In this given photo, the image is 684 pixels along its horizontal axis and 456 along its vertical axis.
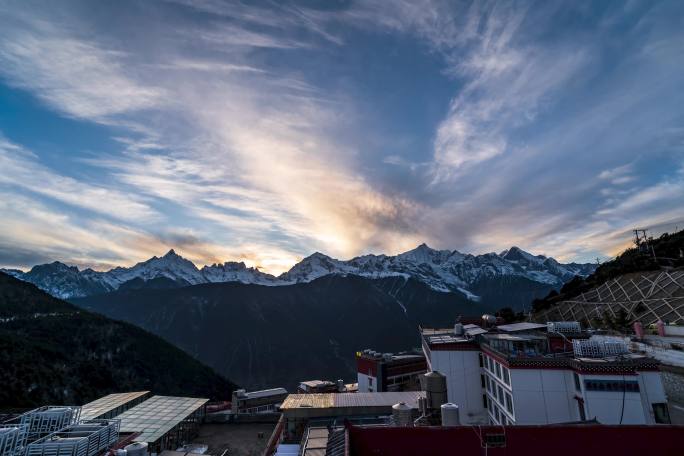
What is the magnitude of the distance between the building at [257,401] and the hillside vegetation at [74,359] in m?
32.0

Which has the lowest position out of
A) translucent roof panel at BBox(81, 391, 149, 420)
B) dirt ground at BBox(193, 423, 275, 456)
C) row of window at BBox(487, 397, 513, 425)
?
dirt ground at BBox(193, 423, 275, 456)

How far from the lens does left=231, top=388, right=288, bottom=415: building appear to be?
5709 centimetres

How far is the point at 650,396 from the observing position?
25.2m

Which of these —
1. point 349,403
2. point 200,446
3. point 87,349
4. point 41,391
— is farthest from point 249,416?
point 87,349

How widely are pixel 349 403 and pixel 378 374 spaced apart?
37425mm

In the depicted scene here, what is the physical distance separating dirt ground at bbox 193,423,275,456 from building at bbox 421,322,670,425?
21.4 metres

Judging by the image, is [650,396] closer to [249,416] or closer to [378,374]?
[249,416]

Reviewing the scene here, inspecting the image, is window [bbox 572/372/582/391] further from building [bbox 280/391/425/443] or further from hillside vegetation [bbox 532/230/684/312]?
hillside vegetation [bbox 532/230/684/312]

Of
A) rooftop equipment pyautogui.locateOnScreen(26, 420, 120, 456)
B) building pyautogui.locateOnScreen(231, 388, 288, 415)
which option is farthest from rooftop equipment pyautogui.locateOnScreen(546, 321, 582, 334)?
rooftop equipment pyautogui.locateOnScreen(26, 420, 120, 456)

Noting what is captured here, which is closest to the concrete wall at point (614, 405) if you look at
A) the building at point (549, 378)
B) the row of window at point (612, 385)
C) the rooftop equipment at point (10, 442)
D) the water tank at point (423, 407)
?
the building at point (549, 378)

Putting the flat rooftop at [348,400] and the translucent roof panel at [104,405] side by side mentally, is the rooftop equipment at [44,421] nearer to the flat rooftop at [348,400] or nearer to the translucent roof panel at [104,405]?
the translucent roof panel at [104,405]

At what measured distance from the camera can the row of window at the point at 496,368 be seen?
110ft

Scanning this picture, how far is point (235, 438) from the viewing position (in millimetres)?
34031

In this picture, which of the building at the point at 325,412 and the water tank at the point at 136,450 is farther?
the building at the point at 325,412
